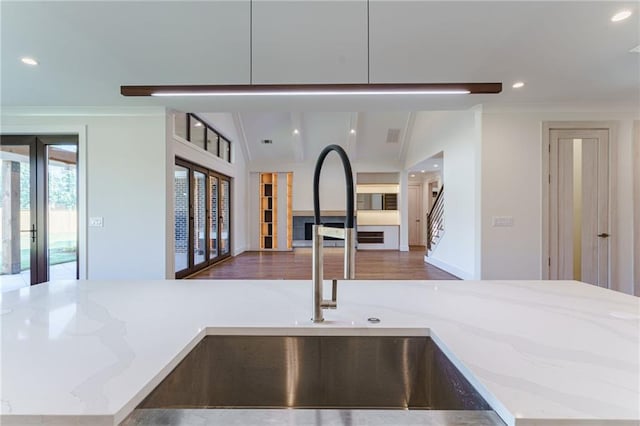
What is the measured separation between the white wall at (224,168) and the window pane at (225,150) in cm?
10

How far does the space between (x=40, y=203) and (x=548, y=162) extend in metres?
6.90

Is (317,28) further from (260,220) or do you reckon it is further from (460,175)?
(260,220)

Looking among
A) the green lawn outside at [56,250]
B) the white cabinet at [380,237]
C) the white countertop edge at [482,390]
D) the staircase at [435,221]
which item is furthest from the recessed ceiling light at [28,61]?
the white cabinet at [380,237]

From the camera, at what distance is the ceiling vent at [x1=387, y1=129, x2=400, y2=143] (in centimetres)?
763

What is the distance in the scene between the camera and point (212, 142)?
625 centimetres

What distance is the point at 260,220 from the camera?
28.5ft

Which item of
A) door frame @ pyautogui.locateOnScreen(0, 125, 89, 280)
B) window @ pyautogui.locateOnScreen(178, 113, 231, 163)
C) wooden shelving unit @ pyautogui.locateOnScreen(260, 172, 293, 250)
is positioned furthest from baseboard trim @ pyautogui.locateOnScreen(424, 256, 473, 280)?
door frame @ pyautogui.locateOnScreen(0, 125, 89, 280)

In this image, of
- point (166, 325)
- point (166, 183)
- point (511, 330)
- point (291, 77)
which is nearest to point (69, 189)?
point (166, 183)

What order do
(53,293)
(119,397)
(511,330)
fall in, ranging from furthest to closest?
(53,293), (511,330), (119,397)

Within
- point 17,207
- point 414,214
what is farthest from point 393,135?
point 17,207

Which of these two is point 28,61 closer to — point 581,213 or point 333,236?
point 333,236

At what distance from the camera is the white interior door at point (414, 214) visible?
10.4m

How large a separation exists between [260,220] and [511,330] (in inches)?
320

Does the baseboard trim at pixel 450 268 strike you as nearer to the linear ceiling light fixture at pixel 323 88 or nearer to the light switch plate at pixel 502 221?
the light switch plate at pixel 502 221
